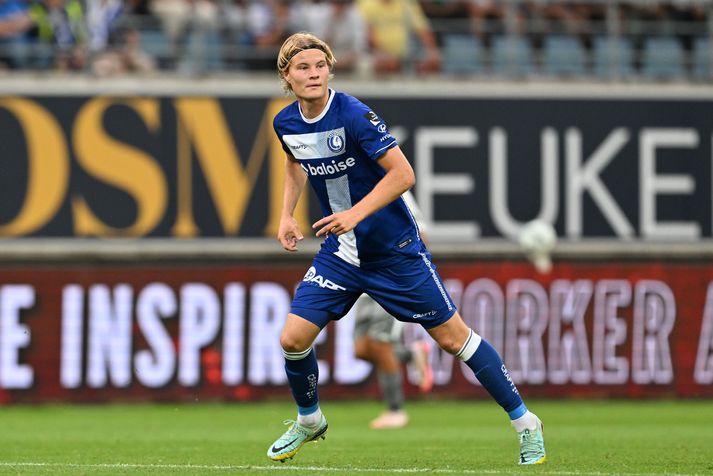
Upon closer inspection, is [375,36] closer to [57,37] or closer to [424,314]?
[57,37]

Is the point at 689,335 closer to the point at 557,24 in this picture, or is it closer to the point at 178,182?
the point at 557,24

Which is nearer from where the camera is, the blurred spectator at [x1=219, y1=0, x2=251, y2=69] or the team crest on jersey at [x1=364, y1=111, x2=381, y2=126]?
the team crest on jersey at [x1=364, y1=111, x2=381, y2=126]

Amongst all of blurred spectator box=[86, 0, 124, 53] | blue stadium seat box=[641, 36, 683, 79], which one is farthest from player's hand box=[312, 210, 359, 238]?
blue stadium seat box=[641, 36, 683, 79]

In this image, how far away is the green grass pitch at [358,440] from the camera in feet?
27.0

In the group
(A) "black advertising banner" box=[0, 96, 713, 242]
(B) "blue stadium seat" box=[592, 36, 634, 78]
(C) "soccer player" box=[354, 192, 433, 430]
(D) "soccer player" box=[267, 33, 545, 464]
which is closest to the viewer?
(D) "soccer player" box=[267, 33, 545, 464]

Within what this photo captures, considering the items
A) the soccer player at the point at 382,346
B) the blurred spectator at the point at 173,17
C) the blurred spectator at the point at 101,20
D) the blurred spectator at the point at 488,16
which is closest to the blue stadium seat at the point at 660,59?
the blurred spectator at the point at 488,16

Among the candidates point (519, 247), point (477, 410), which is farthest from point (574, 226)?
point (477, 410)

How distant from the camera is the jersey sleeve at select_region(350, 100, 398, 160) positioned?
25.3ft

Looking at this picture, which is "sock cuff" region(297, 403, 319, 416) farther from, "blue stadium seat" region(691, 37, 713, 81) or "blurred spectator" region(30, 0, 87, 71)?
"blue stadium seat" region(691, 37, 713, 81)

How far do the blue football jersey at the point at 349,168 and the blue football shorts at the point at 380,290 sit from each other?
60 millimetres

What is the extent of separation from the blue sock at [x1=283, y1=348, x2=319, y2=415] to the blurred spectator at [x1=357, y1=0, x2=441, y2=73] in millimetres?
9484

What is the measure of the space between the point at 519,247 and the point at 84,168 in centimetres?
499

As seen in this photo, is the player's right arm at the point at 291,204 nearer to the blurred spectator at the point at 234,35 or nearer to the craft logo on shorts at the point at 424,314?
the craft logo on shorts at the point at 424,314

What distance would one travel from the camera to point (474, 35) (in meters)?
17.7
